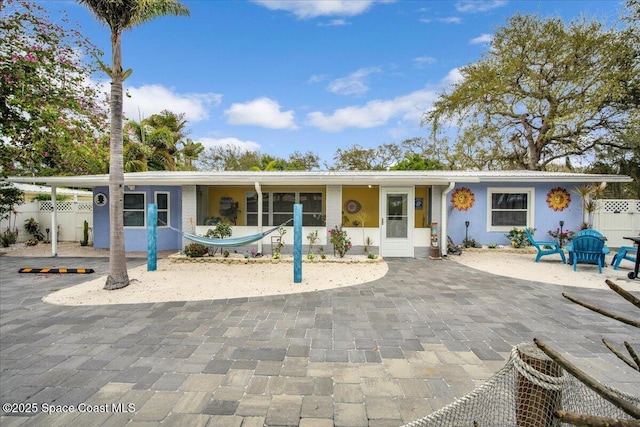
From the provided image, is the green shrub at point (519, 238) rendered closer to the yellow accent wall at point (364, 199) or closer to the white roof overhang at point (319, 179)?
the white roof overhang at point (319, 179)

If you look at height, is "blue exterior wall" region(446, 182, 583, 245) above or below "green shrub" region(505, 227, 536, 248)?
above

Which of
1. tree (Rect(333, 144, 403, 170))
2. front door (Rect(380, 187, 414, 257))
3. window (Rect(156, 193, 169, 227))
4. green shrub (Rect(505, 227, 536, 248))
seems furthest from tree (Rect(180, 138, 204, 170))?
green shrub (Rect(505, 227, 536, 248))

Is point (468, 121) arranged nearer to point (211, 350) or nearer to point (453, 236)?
point (453, 236)

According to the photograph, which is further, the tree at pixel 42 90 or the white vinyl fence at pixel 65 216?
the white vinyl fence at pixel 65 216

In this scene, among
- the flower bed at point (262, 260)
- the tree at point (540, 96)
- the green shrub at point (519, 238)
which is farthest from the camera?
the tree at point (540, 96)

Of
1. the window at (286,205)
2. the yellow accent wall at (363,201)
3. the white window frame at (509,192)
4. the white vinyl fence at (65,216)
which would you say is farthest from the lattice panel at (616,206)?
the white vinyl fence at (65,216)

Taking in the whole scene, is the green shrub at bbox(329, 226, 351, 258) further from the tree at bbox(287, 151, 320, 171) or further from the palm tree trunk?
the tree at bbox(287, 151, 320, 171)

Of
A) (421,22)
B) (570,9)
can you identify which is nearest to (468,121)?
(570,9)

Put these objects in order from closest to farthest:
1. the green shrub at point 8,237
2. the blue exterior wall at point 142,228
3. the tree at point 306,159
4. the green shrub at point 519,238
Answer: the green shrub at point 519,238 < the blue exterior wall at point 142,228 < the green shrub at point 8,237 < the tree at point 306,159

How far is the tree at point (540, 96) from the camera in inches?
424

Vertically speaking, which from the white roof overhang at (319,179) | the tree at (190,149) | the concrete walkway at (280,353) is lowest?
the concrete walkway at (280,353)

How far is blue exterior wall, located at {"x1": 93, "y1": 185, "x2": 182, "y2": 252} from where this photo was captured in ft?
29.1

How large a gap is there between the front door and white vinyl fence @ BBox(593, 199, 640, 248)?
6.44 metres

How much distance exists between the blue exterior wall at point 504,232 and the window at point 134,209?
935 cm
